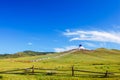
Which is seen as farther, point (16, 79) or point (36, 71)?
point (36, 71)

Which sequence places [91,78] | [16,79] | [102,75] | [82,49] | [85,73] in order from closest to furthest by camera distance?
[16,79]
[91,78]
[102,75]
[85,73]
[82,49]

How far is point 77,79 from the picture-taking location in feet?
140

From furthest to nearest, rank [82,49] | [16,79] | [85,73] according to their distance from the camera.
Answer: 1. [82,49]
2. [85,73]
3. [16,79]

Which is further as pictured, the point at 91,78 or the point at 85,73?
the point at 85,73

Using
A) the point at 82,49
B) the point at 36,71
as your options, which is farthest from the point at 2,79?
the point at 82,49

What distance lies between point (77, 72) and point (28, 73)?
380 inches

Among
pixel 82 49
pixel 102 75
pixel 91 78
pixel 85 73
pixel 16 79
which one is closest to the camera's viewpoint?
pixel 16 79

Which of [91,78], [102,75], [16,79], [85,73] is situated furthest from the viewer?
[85,73]

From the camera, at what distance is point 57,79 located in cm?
4225

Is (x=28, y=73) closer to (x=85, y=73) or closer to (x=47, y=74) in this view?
(x=47, y=74)

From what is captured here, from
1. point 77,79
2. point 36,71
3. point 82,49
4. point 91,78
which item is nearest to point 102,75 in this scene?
point 91,78

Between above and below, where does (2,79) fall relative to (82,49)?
below

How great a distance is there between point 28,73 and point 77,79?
36.6 feet

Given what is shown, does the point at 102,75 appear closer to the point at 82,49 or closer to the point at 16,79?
the point at 16,79
